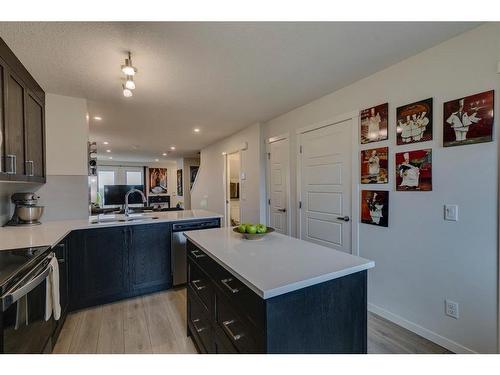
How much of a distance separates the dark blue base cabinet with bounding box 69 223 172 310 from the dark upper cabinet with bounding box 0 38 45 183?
0.77 m

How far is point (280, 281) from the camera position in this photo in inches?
38.6

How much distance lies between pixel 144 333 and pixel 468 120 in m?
2.96

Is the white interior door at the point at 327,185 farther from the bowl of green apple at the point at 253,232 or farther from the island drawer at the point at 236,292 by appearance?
the island drawer at the point at 236,292

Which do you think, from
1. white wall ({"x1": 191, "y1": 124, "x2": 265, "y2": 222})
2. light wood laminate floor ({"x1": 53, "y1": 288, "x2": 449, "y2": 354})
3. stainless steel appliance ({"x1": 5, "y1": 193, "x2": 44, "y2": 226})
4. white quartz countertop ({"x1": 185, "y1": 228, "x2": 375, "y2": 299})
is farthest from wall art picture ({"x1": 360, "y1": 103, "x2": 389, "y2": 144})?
stainless steel appliance ({"x1": 5, "y1": 193, "x2": 44, "y2": 226})

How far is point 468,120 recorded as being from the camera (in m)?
1.66

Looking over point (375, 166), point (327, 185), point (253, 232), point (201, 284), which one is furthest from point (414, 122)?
point (201, 284)

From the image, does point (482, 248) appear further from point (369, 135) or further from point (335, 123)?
point (335, 123)

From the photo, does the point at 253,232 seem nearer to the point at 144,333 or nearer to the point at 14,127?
A: the point at 144,333

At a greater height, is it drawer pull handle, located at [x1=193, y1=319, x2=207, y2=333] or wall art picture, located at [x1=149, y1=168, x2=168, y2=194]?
wall art picture, located at [x1=149, y1=168, x2=168, y2=194]

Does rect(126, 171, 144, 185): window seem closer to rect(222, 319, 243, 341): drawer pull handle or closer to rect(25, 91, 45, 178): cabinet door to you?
rect(25, 91, 45, 178): cabinet door

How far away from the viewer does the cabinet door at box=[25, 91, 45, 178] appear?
7.27 ft
